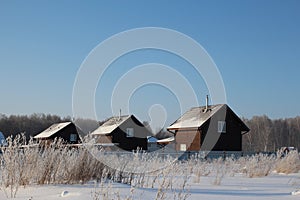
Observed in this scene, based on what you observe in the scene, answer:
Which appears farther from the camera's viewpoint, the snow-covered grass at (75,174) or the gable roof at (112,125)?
the gable roof at (112,125)

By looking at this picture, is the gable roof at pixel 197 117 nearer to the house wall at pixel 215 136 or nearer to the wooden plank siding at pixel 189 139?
the house wall at pixel 215 136

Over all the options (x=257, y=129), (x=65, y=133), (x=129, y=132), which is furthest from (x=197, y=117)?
(x=257, y=129)

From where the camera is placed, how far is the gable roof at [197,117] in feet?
104

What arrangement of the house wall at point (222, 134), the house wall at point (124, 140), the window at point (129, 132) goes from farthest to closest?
the window at point (129, 132)
the house wall at point (124, 140)
the house wall at point (222, 134)

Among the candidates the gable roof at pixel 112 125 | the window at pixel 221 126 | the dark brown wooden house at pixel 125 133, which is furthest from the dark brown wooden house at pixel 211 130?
the gable roof at pixel 112 125

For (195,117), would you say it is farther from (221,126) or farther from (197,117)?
(221,126)

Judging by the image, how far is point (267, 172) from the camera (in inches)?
519

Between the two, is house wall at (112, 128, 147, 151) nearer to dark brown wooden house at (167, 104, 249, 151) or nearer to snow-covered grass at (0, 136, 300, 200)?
dark brown wooden house at (167, 104, 249, 151)

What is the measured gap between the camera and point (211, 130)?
1282 inches

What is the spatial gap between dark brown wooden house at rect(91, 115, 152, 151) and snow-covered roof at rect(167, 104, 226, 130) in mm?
5592

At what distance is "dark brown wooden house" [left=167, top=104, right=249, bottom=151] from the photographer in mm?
31859

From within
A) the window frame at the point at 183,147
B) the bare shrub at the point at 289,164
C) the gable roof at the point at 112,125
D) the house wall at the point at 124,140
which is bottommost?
the bare shrub at the point at 289,164

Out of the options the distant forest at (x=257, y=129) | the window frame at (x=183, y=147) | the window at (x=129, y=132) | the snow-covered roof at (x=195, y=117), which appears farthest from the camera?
the distant forest at (x=257, y=129)

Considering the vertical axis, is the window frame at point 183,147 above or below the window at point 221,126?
below
